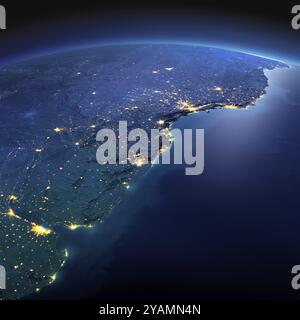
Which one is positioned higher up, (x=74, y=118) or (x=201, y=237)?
(x=74, y=118)

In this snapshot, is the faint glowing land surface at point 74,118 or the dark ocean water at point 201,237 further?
the faint glowing land surface at point 74,118

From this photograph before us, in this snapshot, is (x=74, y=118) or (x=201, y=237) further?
Answer: (x=74, y=118)

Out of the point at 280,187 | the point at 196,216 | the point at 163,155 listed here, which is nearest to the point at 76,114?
the point at 163,155
